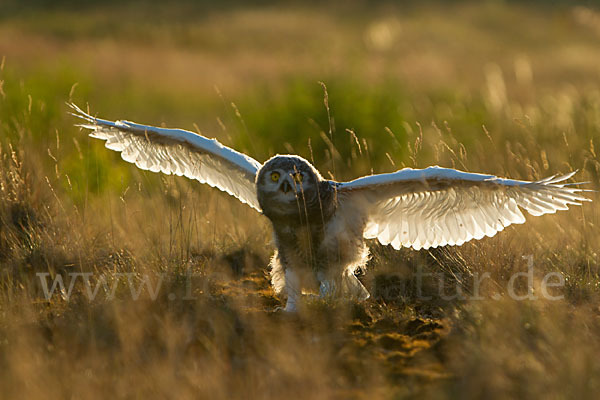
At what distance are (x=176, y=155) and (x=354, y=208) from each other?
→ 1.54 metres

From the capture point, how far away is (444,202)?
4188mm

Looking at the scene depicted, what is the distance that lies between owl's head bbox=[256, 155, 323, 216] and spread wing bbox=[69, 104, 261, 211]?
0.62 meters

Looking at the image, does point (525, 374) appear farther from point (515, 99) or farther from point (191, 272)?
point (515, 99)

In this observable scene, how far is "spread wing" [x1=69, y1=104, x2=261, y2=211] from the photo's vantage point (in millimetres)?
4711

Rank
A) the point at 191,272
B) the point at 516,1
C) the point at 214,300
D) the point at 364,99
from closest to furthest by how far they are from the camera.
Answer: the point at 214,300 → the point at 191,272 → the point at 364,99 → the point at 516,1

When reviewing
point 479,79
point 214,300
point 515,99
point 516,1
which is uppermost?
point 516,1

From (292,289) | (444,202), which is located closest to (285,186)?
(292,289)

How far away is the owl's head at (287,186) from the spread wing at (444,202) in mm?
219

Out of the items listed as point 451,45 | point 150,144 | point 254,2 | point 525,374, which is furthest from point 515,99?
point 254,2

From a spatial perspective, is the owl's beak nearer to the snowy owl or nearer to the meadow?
the snowy owl

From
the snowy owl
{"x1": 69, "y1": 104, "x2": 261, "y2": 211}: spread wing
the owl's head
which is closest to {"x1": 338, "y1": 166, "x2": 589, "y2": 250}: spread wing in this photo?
the snowy owl

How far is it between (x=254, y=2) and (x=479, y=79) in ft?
100

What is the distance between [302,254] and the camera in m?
4.31

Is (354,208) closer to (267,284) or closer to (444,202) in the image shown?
(444,202)
